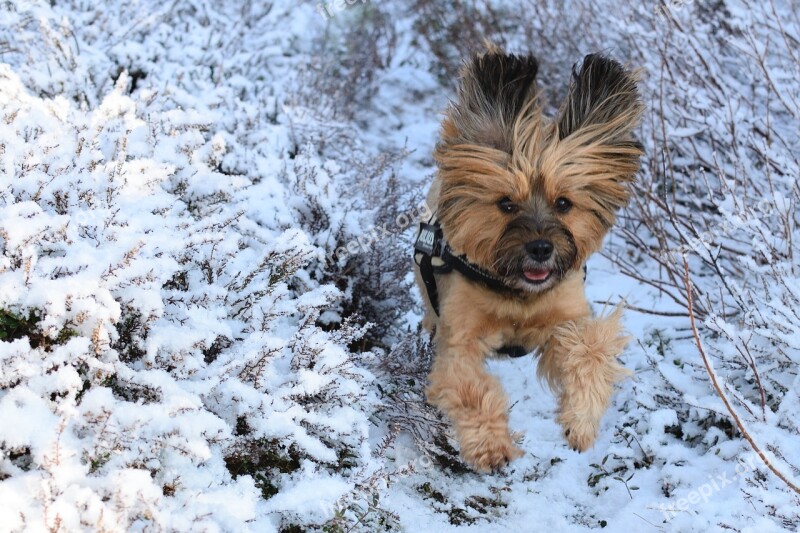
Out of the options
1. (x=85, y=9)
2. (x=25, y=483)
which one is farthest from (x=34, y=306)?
(x=85, y=9)

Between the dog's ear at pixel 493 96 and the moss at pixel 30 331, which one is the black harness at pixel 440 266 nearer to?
the dog's ear at pixel 493 96

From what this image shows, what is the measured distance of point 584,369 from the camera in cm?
338

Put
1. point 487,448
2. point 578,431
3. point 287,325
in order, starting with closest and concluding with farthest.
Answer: point 487,448, point 578,431, point 287,325

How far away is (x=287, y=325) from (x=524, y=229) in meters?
1.17

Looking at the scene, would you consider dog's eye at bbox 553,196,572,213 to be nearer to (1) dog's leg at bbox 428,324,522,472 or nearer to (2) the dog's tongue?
(2) the dog's tongue

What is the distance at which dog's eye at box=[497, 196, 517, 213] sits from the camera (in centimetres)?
337

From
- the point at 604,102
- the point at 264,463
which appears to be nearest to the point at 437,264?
the point at 604,102

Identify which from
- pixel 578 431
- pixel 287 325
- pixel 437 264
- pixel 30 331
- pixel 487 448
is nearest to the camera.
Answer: pixel 30 331

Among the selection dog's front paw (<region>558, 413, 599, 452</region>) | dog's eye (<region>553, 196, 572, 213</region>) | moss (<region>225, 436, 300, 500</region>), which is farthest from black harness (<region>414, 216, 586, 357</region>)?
moss (<region>225, 436, 300, 500</region>)

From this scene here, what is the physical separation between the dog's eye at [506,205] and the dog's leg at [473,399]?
579 millimetres

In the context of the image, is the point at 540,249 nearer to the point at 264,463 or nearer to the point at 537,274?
the point at 537,274

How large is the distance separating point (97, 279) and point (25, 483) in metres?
0.67

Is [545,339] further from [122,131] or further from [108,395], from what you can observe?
[122,131]

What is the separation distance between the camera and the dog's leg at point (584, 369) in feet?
10.9
